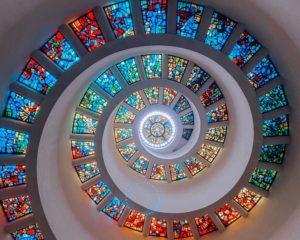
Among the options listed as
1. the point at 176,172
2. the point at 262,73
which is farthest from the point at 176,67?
the point at 176,172

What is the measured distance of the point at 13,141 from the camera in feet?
26.5

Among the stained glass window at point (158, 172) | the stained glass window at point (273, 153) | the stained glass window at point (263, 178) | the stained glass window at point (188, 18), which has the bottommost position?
the stained glass window at point (263, 178)

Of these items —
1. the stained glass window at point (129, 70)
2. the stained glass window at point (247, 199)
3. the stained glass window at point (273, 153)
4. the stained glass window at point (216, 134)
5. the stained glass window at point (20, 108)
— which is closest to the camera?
the stained glass window at point (20, 108)

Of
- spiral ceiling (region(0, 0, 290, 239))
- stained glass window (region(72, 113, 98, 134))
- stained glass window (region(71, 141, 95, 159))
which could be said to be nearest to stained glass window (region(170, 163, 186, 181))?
spiral ceiling (region(0, 0, 290, 239))

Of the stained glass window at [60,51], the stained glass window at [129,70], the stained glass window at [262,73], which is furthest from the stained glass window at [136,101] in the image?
the stained glass window at [262,73]

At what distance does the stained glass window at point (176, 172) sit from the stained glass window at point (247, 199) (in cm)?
232

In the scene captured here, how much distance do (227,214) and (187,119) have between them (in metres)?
3.79

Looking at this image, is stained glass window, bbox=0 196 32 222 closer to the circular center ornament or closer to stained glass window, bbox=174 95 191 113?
the circular center ornament

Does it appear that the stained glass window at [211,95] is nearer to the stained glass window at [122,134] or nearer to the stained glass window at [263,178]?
the stained glass window at [263,178]

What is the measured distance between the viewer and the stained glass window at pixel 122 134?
11930 mm

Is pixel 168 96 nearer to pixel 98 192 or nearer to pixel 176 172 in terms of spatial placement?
pixel 176 172

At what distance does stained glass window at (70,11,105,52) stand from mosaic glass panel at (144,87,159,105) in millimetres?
4133

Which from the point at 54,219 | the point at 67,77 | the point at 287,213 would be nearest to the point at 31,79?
the point at 67,77

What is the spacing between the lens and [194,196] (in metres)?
10.6
